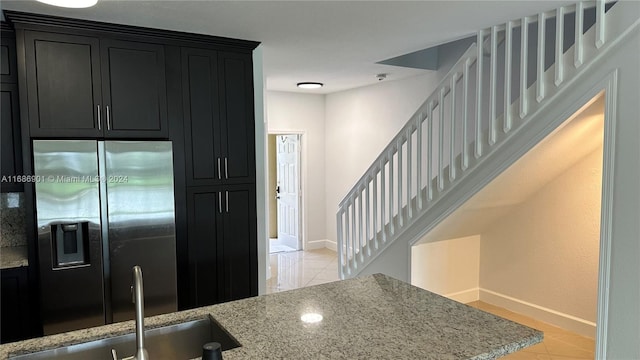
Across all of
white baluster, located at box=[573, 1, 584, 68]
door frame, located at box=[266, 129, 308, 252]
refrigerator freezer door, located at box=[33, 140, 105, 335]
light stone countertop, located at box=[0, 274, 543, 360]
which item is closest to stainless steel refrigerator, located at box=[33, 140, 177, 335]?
refrigerator freezer door, located at box=[33, 140, 105, 335]

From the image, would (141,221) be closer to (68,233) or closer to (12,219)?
(68,233)

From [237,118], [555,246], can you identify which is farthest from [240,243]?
[555,246]

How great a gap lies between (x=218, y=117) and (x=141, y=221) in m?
1.04

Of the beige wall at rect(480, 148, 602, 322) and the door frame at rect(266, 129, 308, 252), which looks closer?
the beige wall at rect(480, 148, 602, 322)

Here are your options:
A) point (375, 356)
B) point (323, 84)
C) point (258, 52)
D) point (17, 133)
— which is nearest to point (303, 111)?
point (323, 84)

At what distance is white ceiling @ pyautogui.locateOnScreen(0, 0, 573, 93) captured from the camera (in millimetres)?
2816

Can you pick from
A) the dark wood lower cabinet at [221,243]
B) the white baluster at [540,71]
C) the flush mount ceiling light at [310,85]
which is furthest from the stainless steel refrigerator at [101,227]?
the flush mount ceiling light at [310,85]

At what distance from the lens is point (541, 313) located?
4297mm

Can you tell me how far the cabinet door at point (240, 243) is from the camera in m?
3.80

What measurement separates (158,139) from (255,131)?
865 millimetres

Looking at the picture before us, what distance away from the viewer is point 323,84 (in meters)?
6.16

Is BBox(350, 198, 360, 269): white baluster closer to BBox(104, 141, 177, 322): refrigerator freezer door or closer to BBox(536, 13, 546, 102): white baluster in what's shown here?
BBox(104, 141, 177, 322): refrigerator freezer door

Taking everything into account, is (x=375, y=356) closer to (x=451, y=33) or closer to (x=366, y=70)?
(x=451, y=33)

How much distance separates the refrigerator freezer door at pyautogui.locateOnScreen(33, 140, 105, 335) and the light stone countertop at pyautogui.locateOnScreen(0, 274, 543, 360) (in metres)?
1.47
